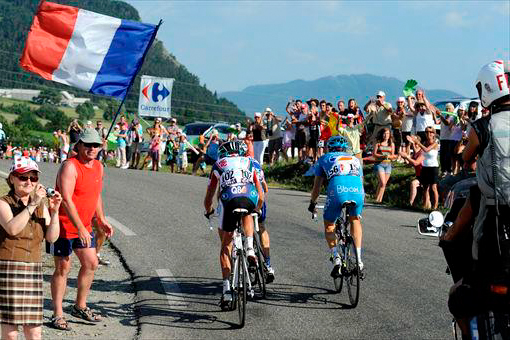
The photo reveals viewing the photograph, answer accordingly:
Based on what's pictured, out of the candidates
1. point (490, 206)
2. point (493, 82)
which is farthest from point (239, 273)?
point (493, 82)

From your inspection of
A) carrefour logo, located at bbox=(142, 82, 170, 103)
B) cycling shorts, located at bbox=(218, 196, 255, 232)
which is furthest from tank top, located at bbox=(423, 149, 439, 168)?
carrefour logo, located at bbox=(142, 82, 170, 103)

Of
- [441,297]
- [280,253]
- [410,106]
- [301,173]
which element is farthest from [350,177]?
[301,173]

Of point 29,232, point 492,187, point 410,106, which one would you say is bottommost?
point 29,232

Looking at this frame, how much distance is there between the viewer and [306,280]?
1057 cm

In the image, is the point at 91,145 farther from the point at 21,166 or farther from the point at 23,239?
the point at 23,239

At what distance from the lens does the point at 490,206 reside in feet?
17.2

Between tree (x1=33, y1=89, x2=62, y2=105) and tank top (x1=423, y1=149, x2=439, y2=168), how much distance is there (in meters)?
133

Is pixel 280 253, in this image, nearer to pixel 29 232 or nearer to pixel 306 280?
pixel 306 280

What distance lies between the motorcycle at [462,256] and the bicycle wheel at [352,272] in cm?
308

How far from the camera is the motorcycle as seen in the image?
5.27 metres

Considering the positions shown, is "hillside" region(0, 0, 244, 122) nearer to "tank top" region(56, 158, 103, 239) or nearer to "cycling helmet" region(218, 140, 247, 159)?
"cycling helmet" region(218, 140, 247, 159)

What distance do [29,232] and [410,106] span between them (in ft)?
52.2

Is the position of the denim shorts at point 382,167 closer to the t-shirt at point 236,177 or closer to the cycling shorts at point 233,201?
the t-shirt at point 236,177

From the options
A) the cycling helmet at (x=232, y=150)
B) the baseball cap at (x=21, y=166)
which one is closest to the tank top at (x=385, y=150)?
the cycling helmet at (x=232, y=150)
